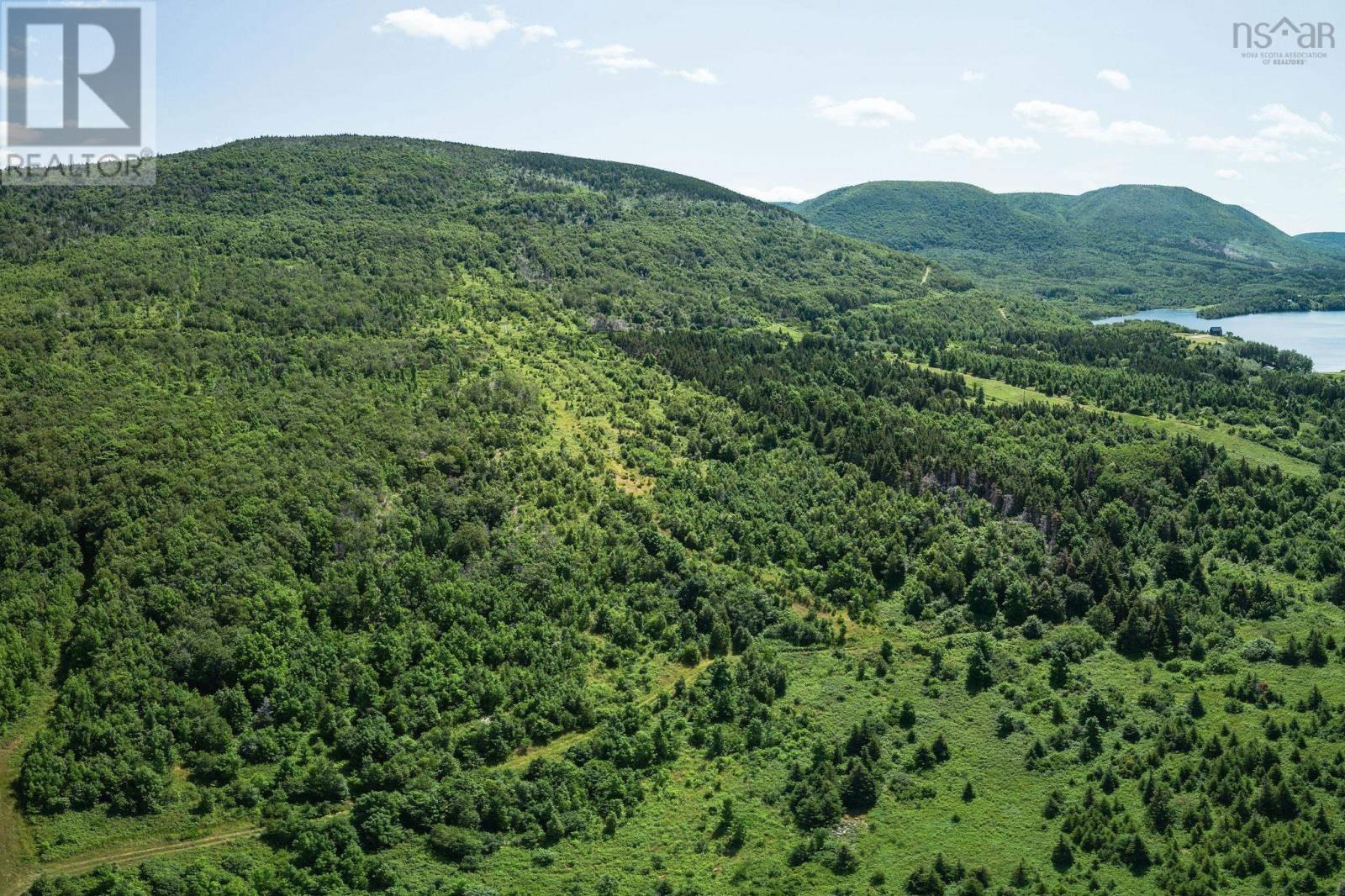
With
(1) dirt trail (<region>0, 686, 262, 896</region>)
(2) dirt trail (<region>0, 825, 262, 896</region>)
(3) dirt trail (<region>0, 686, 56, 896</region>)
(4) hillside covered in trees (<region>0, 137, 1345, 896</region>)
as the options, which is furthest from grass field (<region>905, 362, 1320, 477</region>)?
(3) dirt trail (<region>0, 686, 56, 896</region>)

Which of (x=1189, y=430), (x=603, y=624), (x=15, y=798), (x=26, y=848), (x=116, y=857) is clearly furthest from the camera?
(x=1189, y=430)

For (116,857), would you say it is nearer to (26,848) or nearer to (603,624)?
(26,848)

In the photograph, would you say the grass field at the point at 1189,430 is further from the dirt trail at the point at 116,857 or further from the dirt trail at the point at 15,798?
the dirt trail at the point at 15,798

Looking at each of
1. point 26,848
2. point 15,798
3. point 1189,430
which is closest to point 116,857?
point 26,848

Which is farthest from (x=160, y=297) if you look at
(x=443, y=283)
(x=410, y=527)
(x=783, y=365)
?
(x=783, y=365)

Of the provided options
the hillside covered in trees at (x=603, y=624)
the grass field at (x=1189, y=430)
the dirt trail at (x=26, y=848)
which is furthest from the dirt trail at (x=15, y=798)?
the grass field at (x=1189, y=430)

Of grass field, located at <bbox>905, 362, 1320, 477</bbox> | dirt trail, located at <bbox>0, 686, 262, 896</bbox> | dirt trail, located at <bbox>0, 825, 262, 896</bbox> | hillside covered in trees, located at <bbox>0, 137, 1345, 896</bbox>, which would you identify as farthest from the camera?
grass field, located at <bbox>905, 362, 1320, 477</bbox>

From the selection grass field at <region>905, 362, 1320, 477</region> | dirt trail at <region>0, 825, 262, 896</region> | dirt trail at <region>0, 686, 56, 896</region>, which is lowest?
dirt trail at <region>0, 825, 262, 896</region>

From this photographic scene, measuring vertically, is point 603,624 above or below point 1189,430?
below

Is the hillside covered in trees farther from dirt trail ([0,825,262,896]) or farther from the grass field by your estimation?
the grass field
